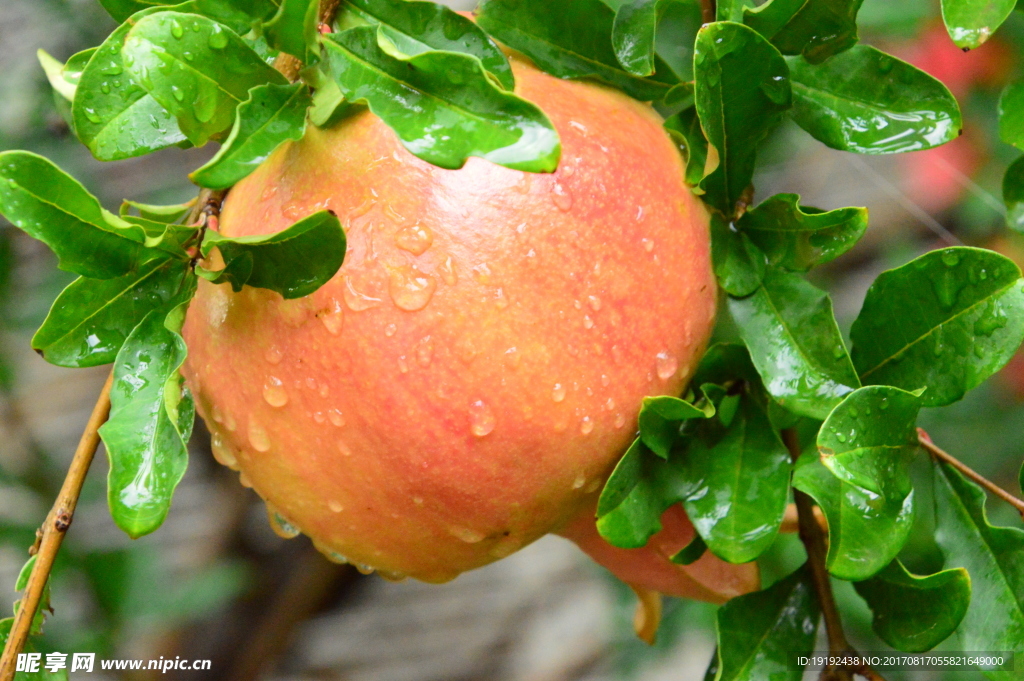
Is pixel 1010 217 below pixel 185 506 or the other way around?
the other way around

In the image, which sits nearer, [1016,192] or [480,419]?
[480,419]

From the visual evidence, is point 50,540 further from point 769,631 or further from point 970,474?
point 970,474

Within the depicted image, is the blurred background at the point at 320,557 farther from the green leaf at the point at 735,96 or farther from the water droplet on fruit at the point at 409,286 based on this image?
the water droplet on fruit at the point at 409,286

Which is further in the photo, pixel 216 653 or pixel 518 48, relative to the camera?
pixel 216 653

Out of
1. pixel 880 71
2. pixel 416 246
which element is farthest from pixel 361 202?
pixel 880 71

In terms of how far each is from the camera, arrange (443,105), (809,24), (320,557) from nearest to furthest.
A: (443,105) → (809,24) → (320,557)

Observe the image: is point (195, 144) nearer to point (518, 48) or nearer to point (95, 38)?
point (518, 48)

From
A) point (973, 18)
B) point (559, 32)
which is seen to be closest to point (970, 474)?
point (973, 18)
